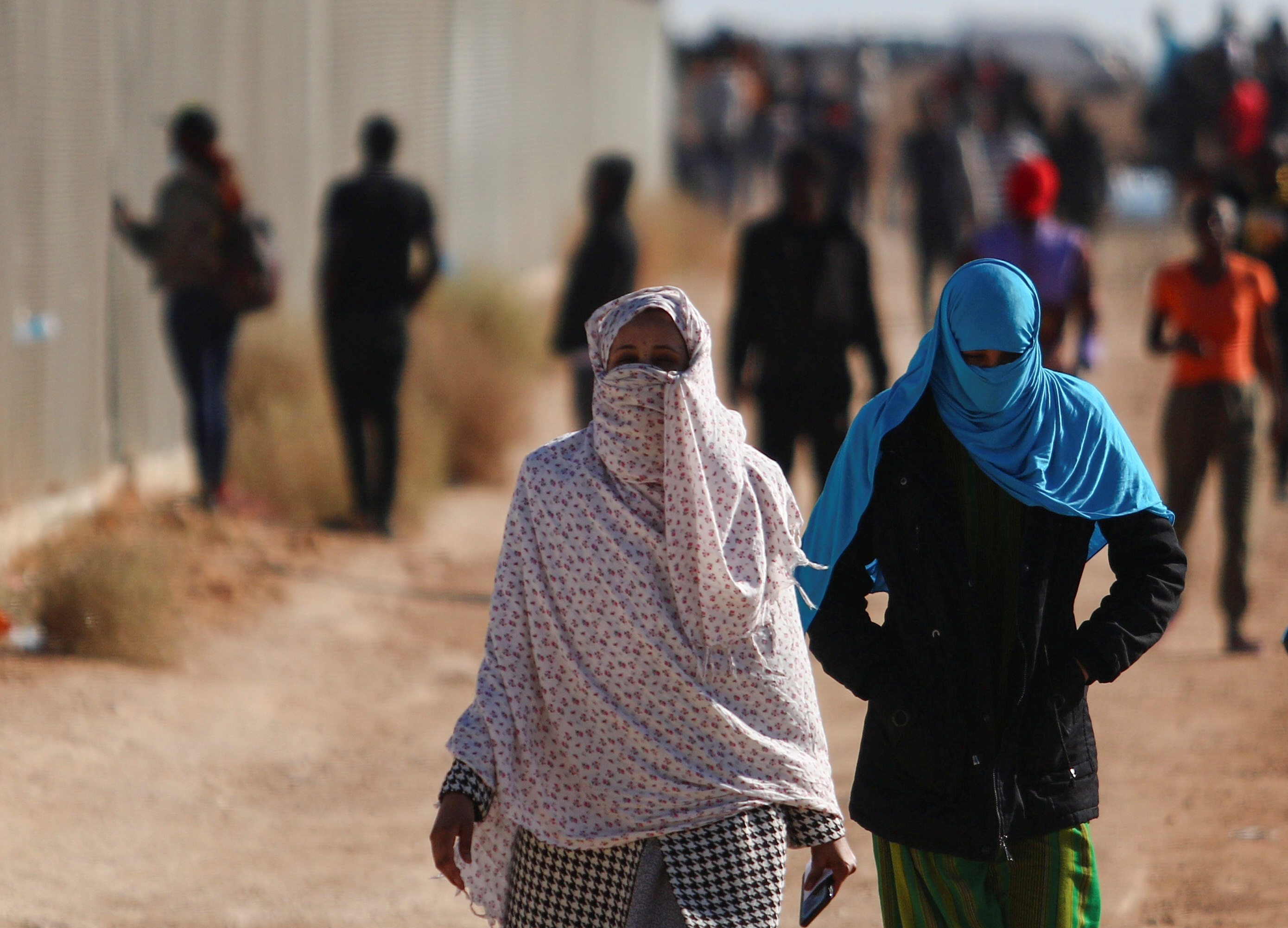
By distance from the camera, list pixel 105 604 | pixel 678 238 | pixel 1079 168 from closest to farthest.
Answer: pixel 105 604
pixel 1079 168
pixel 678 238

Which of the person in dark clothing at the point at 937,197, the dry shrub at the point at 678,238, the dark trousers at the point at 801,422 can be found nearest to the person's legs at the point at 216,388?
the dark trousers at the point at 801,422

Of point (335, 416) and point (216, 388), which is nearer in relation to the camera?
point (216, 388)

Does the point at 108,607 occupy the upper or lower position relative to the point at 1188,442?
lower

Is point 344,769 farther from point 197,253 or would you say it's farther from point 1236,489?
point 1236,489

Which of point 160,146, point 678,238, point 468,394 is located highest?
point 160,146

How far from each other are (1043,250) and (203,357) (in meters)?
4.05

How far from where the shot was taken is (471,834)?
2996mm


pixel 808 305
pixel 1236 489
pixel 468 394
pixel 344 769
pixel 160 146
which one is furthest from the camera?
pixel 468 394

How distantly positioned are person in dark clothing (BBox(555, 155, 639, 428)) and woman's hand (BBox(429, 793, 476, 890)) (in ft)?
19.1

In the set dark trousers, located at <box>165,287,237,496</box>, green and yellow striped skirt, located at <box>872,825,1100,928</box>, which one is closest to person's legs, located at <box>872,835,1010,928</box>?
green and yellow striped skirt, located at <box>872,825,1100,928</box>

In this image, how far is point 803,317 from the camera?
23.4 ft

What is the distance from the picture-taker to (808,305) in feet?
23.4

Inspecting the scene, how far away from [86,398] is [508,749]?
6617mm

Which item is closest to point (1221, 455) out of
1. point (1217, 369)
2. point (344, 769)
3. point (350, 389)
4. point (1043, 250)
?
point (1217, 369)
